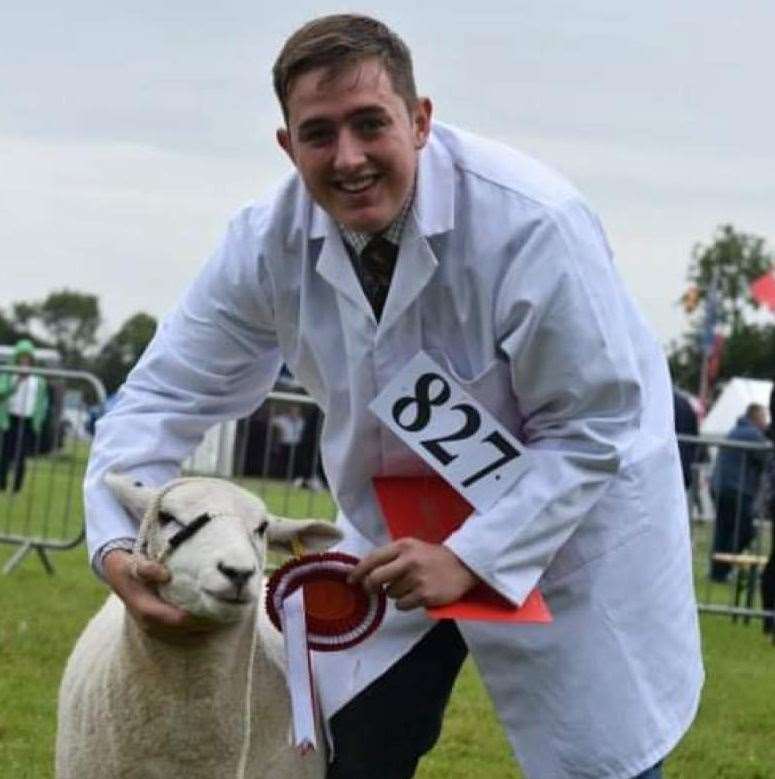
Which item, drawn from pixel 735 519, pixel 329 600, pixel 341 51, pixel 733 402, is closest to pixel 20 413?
pixel 735 519

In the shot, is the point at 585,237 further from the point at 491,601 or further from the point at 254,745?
the point at 254,745

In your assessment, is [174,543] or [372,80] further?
[174,543]

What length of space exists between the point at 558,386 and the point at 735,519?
11335 millimetres

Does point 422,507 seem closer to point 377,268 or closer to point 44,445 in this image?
point 377,268

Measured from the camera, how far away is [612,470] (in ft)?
12.7

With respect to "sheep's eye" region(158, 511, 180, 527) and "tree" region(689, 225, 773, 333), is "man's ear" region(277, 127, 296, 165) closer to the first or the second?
"sheep's eye" region(158, 511, 180, 527)

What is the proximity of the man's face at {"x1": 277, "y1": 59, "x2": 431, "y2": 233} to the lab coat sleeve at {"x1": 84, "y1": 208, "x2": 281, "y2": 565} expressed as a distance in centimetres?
43

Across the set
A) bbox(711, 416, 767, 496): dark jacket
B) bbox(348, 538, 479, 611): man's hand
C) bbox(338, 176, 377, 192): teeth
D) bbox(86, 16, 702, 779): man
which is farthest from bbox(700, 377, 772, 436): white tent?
bbox(338, 176, 377, 192): teeth

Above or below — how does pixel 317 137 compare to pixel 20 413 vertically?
above

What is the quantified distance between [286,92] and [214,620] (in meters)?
0.98

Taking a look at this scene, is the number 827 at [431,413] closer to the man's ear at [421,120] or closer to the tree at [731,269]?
the man's ear at [421,120]

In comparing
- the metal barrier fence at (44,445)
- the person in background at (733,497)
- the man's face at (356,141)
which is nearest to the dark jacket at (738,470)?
the person in background at (733,497)

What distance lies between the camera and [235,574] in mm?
3713

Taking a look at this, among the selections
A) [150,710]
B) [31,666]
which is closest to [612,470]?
[150,710]
